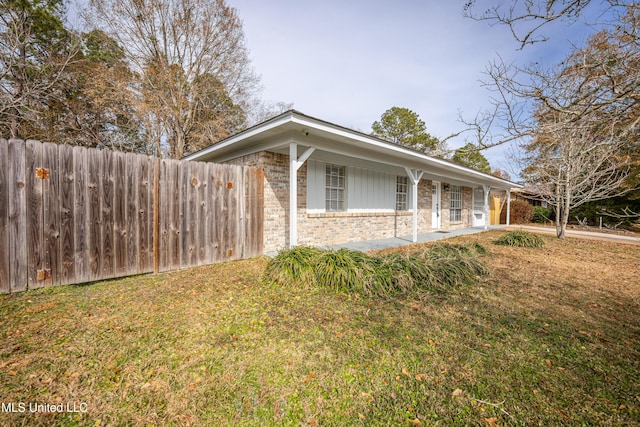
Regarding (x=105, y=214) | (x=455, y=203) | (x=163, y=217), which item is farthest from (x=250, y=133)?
(x=455, y=203)

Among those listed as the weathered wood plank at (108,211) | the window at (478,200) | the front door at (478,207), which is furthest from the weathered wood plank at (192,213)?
the window at (478,200)

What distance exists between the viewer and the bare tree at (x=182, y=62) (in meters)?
11.3

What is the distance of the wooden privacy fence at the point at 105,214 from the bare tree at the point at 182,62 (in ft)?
29.7

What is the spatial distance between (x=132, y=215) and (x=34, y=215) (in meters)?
1.10

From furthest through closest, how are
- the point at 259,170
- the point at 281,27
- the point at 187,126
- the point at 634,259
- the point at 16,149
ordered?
the point at 187,126 < the point at 281,27 < the point at 634,259 < the point at 259,170 < the point at 16,149

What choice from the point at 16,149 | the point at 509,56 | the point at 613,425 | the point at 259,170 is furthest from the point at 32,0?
the point at 613,425

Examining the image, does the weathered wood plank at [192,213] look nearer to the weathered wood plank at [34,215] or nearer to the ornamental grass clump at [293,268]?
the ornamental grass clump at [293,268]

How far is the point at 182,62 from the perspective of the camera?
12570 mm

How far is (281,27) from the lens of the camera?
8094mm

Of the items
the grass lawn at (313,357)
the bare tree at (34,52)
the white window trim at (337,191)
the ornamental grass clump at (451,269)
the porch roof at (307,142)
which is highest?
the bare tree at (34,52)

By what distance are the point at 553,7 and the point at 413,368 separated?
4081mm

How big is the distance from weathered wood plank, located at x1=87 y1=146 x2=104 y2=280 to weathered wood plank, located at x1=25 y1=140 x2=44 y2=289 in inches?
20.1

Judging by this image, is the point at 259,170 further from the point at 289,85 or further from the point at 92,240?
the point at 289,85

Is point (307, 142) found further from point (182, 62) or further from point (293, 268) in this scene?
point (182, 62)
